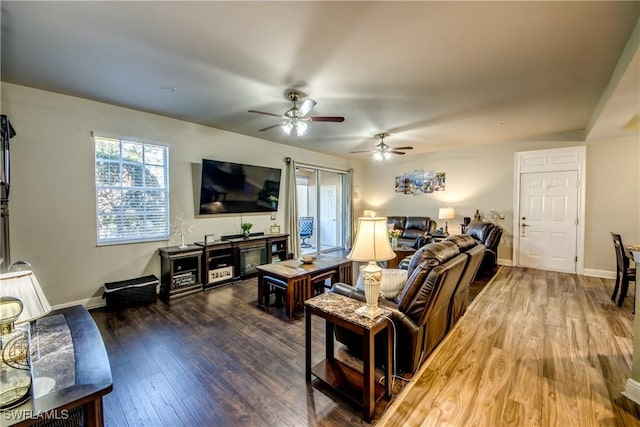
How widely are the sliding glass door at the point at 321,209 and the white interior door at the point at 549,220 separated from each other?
4.24 m

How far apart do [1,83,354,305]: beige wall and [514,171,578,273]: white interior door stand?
6.79 meters

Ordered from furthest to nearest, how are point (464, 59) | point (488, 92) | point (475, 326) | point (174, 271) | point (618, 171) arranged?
point (618, 171) < point (174, 271) < point (488, 92) < point (475, 326) < point (464, 59)

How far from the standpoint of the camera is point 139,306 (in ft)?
11.7

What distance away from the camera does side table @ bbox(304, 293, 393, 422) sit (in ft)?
5.53

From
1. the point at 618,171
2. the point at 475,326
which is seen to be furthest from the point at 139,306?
the point at 618,171

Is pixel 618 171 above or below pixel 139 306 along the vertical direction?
above

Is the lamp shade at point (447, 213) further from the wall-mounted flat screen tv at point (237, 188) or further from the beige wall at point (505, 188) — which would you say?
the wall-mounted flat screen tv at point (237, 188)

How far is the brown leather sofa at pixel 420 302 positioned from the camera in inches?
78.5

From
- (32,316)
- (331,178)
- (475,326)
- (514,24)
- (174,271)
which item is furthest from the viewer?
(331,178)

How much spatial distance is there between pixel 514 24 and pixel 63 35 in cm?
357

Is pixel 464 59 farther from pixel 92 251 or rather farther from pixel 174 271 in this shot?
pixel 92 251

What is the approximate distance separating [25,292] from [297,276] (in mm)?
2390

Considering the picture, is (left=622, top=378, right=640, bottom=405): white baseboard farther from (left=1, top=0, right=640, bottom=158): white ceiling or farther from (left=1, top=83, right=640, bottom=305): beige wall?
(left=1, top=83, right=640, bottom=305): beige wall

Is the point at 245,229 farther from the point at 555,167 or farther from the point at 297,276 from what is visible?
the point at 555,167
